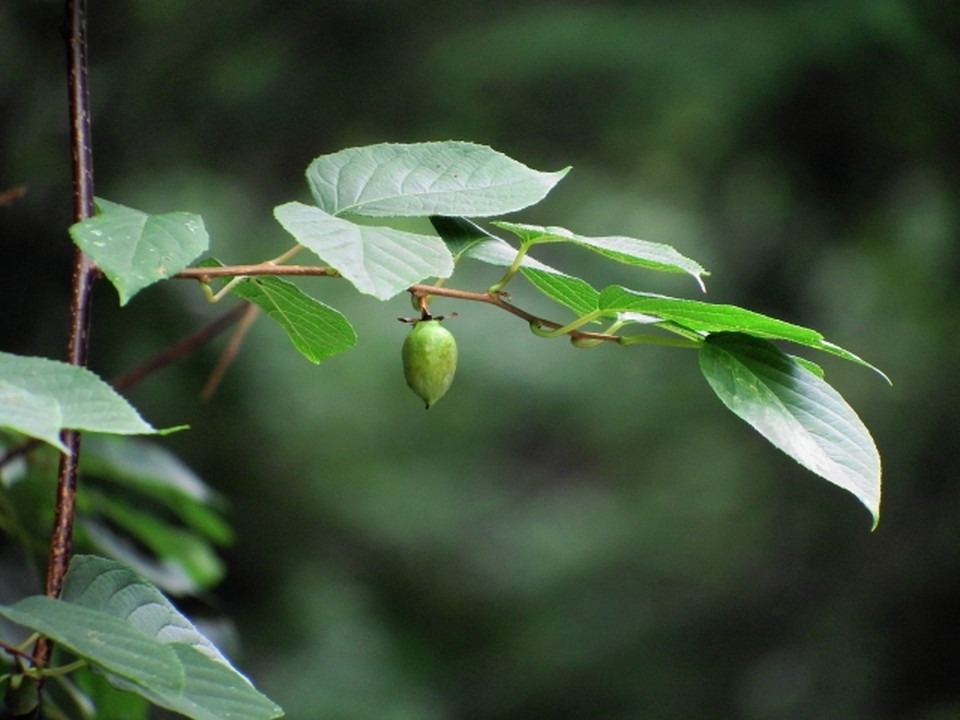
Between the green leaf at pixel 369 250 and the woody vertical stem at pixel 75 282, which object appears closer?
the green leaf at pixel 369 250

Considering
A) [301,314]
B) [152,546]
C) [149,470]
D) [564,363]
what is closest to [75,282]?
[301,314]

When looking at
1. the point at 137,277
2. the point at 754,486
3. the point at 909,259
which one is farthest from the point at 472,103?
the point at 137,277

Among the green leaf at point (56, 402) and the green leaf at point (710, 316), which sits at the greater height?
the green leaf at point (710, 316)

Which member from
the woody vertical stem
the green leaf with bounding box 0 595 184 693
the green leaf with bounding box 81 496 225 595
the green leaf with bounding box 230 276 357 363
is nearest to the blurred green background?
the green leaf with bounding box 81 496 225 595

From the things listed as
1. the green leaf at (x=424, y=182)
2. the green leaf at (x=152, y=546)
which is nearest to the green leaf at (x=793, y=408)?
the green leaf at (x=424, y=182)

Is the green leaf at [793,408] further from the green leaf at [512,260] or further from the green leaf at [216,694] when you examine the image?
the green leaf at [216,694]

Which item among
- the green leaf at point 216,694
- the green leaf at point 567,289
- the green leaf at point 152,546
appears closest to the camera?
the green leaf at point 216,694

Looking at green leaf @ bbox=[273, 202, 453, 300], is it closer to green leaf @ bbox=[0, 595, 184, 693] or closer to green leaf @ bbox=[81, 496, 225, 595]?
green leaf @ bbox=[0, 595, 184, 693]

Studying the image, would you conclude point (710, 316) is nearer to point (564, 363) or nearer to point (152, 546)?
point (152, 546)
